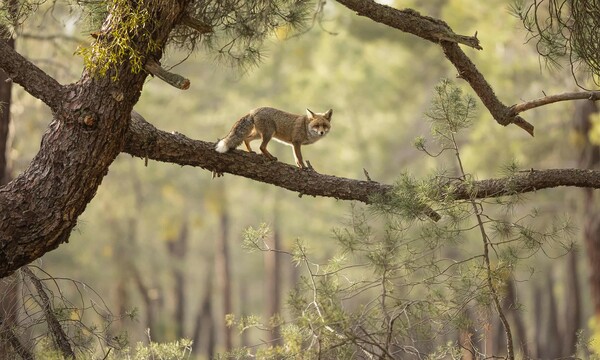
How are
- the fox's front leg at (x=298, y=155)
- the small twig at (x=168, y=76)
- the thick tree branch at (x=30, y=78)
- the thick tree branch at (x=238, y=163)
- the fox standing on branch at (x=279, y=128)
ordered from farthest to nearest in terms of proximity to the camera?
the fox's front leg at (x=298, y=155) → the fox standing on branch at (x=279, y=128) → the thick tree branch at (x=238, y=163) → the thick tree branch at (x=30, y=78) → the small twig at (x=168, y=76)

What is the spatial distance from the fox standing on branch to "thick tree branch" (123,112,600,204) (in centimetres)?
45

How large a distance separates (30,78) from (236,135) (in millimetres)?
1911

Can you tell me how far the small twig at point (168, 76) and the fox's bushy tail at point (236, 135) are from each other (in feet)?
3.45

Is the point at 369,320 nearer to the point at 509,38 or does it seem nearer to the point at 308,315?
the point at 308,315

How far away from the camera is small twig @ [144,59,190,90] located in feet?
18.4

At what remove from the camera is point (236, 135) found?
7.18 metres

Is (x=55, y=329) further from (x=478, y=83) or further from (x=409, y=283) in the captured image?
(x=478, y=83)

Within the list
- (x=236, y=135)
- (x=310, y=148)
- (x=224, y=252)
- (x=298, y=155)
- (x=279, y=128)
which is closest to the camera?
(x=236, y=135)

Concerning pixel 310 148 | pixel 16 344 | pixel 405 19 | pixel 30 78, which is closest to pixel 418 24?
pixel 405 19

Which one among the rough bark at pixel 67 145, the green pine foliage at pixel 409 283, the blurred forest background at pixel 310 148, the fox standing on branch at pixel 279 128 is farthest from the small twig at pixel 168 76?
the blurred forest background at pixel 310 148

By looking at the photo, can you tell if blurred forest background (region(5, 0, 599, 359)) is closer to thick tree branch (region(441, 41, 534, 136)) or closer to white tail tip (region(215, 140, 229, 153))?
thick tree branch (region(441, 41, 534, 136))

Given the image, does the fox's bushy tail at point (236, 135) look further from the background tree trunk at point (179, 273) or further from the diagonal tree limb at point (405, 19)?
the background tree trunk at point (179, 273)

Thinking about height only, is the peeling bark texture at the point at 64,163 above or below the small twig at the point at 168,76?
below

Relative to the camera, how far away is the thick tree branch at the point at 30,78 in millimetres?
5781
